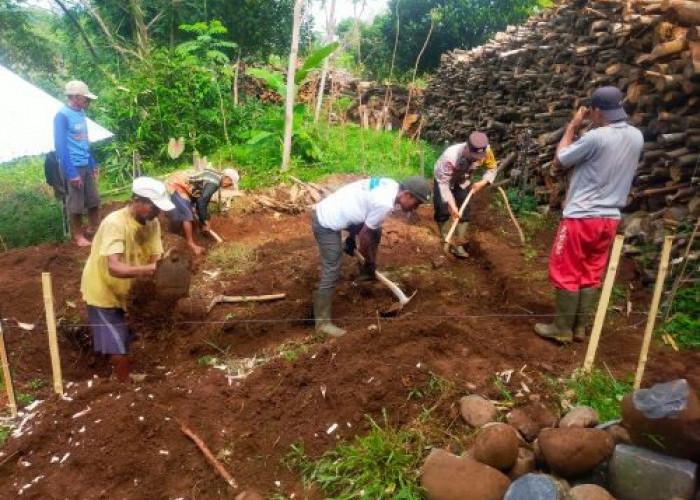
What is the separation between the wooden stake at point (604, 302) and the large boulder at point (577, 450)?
91cm

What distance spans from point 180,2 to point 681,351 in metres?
13.6

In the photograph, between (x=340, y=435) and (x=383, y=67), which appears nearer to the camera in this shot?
(x=340, y=435)

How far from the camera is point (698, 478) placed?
2.46 metres

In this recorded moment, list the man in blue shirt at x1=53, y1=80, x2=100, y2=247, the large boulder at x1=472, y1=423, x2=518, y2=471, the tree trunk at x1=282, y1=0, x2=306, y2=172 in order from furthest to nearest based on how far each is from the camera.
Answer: the tree trunk at x1=282, y1=0, x2=306, y2=172
the man in blue shirt at x1=53, y1=80, x2=100, y2=247
the large boulder at x1=472, y1=423, x2=518, y2=471

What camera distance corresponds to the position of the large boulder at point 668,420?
7.86 feet

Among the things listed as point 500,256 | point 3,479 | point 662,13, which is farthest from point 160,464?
point 662,13

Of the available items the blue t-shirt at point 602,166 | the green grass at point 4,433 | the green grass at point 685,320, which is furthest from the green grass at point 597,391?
the green grass at point 4,433

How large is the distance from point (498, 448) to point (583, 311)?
182 centimetres

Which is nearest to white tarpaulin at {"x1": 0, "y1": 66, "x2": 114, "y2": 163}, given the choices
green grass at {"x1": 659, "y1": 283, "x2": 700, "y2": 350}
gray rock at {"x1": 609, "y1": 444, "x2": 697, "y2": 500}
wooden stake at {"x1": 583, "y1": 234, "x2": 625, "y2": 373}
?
wooden stake at {"x1": 583, "y1": 234, "x2": 625, "y2": 373}

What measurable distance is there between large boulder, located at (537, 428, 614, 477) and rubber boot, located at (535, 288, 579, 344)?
4.63ft

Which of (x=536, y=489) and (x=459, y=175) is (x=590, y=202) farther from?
(x=459, y=175)

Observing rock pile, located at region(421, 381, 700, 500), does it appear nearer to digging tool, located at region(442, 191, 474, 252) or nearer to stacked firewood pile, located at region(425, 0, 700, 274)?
stacked firewood pile, located at region(425, 0, 700, 274)

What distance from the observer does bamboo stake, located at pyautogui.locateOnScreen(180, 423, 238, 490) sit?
3.00 metres

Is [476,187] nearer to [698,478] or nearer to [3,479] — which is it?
[698,478]
